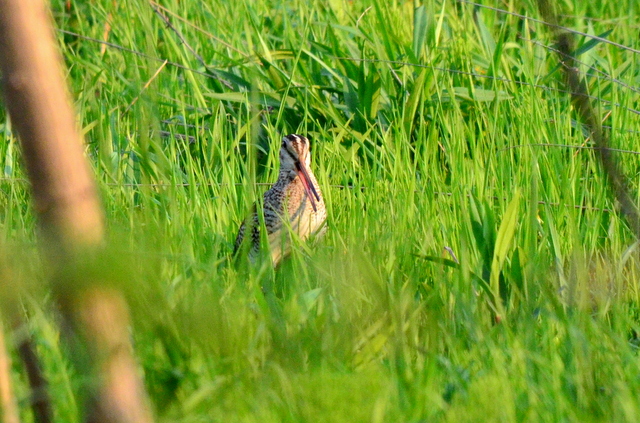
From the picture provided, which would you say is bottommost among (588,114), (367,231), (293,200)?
(293,200)

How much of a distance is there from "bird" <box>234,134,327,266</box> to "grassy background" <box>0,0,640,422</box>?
85mm

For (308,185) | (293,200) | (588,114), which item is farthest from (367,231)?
(588,114)

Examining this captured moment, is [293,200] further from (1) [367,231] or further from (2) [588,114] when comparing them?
(2) [588,114]

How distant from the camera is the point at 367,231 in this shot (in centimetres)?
298

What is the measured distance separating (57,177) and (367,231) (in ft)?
6.38

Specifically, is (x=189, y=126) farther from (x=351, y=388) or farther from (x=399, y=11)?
(x=351, y=388)

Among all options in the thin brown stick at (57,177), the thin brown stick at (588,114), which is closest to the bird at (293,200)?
the thin brown stick at (588,114)

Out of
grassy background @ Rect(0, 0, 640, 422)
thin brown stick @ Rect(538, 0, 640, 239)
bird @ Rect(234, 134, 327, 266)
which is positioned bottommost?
bird @ Rect(234, 134, 327, 266)

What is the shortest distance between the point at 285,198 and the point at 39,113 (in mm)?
2614

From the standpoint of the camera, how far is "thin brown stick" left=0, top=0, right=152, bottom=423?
1.08 metres

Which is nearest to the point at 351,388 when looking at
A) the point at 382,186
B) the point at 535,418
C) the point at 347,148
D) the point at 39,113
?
the point at 535,418

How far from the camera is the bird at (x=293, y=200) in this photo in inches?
138

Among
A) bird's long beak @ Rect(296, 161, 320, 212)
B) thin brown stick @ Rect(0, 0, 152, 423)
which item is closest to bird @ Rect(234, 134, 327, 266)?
bird's long beak @ Rect(296, 161, 320, 212)

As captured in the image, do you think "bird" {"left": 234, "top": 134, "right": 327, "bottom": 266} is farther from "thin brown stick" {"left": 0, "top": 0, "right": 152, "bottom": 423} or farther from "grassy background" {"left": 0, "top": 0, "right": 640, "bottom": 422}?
"thin brown stick" {"left": 0, "top": 0, "right": 152, "bottom": 423}
